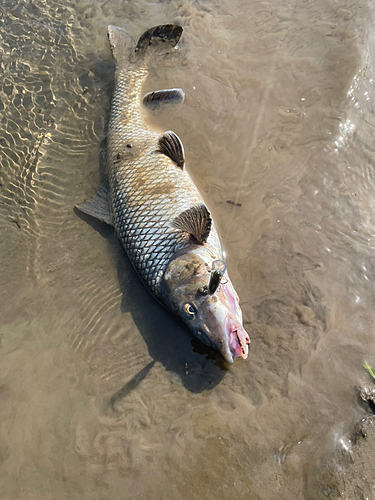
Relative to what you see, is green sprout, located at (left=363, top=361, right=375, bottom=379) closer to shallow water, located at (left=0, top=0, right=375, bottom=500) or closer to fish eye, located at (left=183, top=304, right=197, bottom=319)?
shallow water, located at (left=0, top=0, right=375, bottom=500)

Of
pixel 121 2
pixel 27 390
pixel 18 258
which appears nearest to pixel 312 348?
pixel 27 390

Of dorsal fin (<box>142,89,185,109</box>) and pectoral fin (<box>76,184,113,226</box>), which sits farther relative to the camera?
dorsal fin (<box>142,89,185,109</box>)

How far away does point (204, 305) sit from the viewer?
10.4ft

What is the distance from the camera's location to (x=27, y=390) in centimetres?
362

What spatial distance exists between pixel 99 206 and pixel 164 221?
48.7 inches

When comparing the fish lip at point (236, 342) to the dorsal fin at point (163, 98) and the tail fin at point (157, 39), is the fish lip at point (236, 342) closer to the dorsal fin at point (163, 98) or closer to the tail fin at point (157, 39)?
the dorsal fin at point (163, 98)

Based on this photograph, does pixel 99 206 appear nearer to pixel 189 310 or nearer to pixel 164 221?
pixel 164 221

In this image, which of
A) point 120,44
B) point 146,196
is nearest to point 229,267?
point 146,196

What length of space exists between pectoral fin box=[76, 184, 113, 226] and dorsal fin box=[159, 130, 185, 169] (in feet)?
3.39

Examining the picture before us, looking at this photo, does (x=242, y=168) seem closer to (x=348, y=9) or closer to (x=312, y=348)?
(x=312, y=348)

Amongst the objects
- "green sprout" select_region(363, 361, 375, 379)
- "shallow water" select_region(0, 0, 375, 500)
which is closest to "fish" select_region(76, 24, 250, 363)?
"shallow water" select_region(0, 0, 375, 500)

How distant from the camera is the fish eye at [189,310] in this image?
3.23 m

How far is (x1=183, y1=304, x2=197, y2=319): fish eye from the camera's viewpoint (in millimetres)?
3229

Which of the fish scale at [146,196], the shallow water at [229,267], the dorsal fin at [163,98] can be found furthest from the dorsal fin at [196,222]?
the dorsal fin at [163,98]
